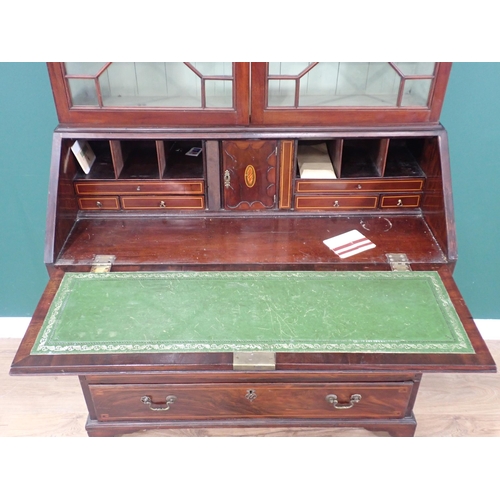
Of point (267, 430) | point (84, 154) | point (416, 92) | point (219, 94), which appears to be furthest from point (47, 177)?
point (416, 92)

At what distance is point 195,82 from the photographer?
5.63ft

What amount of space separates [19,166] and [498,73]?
200 cm

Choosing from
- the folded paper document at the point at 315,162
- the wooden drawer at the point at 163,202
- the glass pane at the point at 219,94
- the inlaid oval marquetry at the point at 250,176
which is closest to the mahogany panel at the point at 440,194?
the folded paper document at the point at 315,162

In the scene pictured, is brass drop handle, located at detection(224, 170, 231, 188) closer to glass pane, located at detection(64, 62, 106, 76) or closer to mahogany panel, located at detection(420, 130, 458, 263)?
glass pane, located at detection(64, 62, 106, 76)

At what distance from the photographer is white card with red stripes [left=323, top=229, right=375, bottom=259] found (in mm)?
1812

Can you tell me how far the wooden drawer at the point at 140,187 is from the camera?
1.90m

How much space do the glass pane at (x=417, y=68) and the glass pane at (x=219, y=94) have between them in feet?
1.87

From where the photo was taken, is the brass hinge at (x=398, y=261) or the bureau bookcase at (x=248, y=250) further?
the brass hinge at (x=398, y=261)

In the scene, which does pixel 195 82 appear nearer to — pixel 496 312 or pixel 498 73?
pixel 498 73

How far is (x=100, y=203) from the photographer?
76.7 inches

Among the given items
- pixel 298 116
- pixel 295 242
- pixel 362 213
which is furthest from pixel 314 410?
pixel 298 116

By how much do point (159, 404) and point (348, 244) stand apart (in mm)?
866

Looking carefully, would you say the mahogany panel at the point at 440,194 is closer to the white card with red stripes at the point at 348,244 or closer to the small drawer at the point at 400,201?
the small drawer at the point at 400,201

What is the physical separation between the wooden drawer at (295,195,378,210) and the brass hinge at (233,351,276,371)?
72cm
